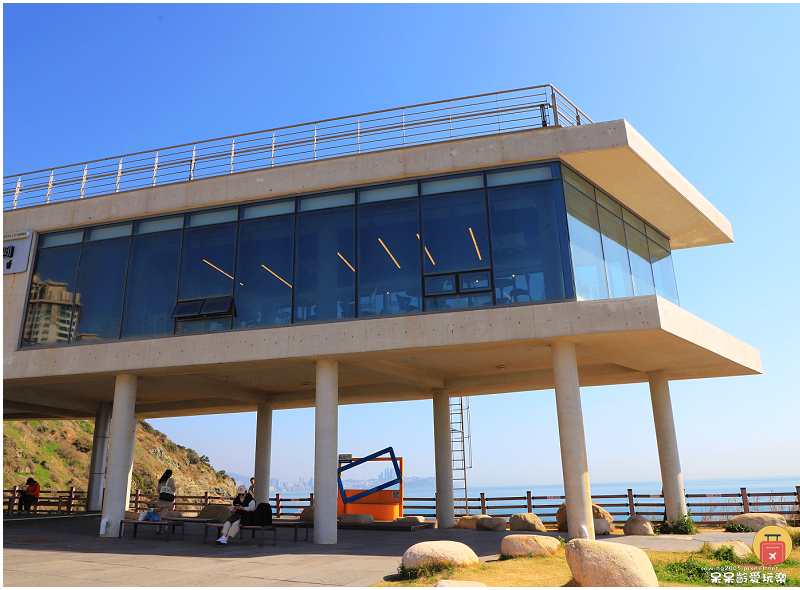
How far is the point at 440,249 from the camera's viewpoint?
16.4 m

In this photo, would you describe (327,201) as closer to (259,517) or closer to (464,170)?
(464,170)

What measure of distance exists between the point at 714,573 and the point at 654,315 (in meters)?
6.11

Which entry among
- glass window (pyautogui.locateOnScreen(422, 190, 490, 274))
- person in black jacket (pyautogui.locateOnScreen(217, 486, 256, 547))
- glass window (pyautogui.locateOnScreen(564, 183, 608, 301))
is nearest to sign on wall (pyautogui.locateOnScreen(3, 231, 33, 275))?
person in black jacket (pyautogui.locateOnScreen(217, 486, 256, 547))

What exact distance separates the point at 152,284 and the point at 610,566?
15218 mm

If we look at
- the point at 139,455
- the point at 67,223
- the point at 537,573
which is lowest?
the point at 537,573

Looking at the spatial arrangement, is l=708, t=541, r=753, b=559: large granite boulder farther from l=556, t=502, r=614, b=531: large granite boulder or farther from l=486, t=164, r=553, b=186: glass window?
l=486, t=164, r=553, b=186: glass window

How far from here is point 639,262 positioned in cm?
1853

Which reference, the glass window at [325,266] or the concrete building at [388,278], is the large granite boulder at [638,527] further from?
the glass window at [325,266]

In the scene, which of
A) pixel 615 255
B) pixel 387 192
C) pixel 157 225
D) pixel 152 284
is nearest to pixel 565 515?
pixel 615 255

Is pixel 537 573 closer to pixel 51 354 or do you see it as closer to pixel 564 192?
pixel 564 192

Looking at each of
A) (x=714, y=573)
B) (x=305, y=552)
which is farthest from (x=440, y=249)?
(x=714, y=573)

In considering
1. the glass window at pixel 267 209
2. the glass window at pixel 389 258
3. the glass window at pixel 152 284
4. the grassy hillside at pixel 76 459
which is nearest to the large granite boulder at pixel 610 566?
the glass window at pixel 389 258

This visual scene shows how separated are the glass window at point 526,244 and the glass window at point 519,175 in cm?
18

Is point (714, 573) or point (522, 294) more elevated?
point (522, 294)
